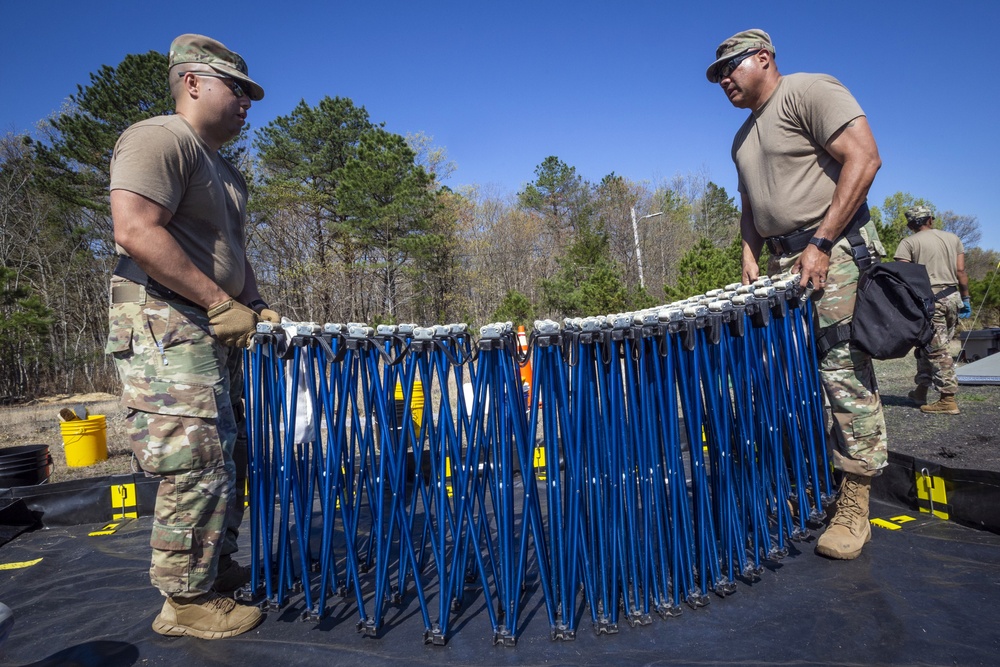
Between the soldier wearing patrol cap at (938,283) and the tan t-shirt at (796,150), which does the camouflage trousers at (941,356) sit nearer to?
the soldier wearing patrol cap at (938,283)

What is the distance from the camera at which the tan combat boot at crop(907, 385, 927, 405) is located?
5906mm

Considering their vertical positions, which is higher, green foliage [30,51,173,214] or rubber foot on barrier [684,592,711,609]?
green foliage [30,51,173,214]

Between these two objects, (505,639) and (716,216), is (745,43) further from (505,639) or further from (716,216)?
(716,216)

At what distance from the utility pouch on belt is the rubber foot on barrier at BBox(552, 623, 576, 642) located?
1.66 m

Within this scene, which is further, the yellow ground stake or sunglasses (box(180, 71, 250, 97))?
the yellow ground stake

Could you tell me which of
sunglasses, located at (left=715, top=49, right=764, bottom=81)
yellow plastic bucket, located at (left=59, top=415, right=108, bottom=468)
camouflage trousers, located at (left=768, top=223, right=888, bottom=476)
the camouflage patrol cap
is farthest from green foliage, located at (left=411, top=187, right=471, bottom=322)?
camouflage trousers, located at (left=768, top=223, right=888, bottom=476)

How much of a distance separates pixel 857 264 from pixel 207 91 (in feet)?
8.82

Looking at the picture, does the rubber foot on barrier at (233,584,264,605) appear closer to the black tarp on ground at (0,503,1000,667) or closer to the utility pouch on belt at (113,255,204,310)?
the black tarp on ground at (0,503,1000,667)

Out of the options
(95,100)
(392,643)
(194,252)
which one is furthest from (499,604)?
(95,100)

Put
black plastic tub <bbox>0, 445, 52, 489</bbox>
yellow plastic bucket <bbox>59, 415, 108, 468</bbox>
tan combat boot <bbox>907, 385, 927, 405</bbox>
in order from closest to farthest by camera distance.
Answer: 1. black plastic tub <bbox>0, 445, 52, 489</bbox>
2. tan combat boot <bbox>907, 385, 927, 405</bbox>
3. yellow plastic bucket <bbox>59, 415, 108, 468</bbox>

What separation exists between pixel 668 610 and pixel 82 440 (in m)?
6.37

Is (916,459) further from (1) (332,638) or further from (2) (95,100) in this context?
(2) (95,100)

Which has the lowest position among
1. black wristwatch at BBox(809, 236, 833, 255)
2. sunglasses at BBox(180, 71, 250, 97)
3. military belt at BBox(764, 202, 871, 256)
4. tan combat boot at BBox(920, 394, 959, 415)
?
tan combat boot at BBox(920, 394, 959, 415)

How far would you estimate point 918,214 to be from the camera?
6.32 m
